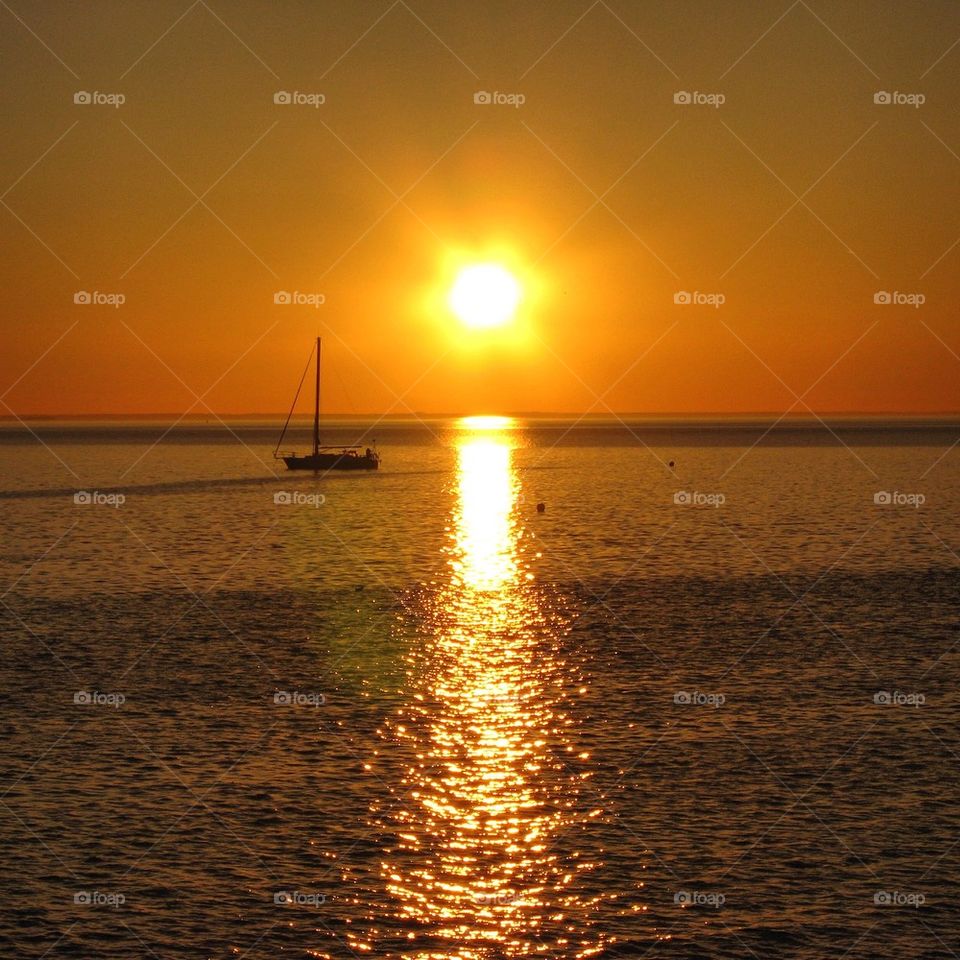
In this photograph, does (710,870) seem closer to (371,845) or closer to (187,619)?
(371,845)

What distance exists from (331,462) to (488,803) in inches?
5932

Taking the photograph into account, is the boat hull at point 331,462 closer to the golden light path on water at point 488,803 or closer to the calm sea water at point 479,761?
the calm sea water at point 479,761

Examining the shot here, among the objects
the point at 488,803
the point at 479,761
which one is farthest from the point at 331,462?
the point at 488,803

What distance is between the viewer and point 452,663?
44594mm

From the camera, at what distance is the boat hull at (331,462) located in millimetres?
175125

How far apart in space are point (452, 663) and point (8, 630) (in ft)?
64.8

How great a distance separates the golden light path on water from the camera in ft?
74.4

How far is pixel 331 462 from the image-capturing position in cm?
17775

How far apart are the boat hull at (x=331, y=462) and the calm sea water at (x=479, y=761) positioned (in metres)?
102

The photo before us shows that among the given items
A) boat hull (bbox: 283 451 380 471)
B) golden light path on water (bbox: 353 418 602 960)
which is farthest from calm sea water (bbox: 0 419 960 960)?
boat hull (bbox: 283 451 380 471)

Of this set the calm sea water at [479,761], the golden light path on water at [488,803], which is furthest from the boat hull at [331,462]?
the golden light path on water at [488,803]

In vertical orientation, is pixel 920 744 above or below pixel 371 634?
below

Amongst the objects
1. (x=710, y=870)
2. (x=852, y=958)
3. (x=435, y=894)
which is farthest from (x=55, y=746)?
(x=852, y=958)

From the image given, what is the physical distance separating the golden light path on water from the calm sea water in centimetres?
10
